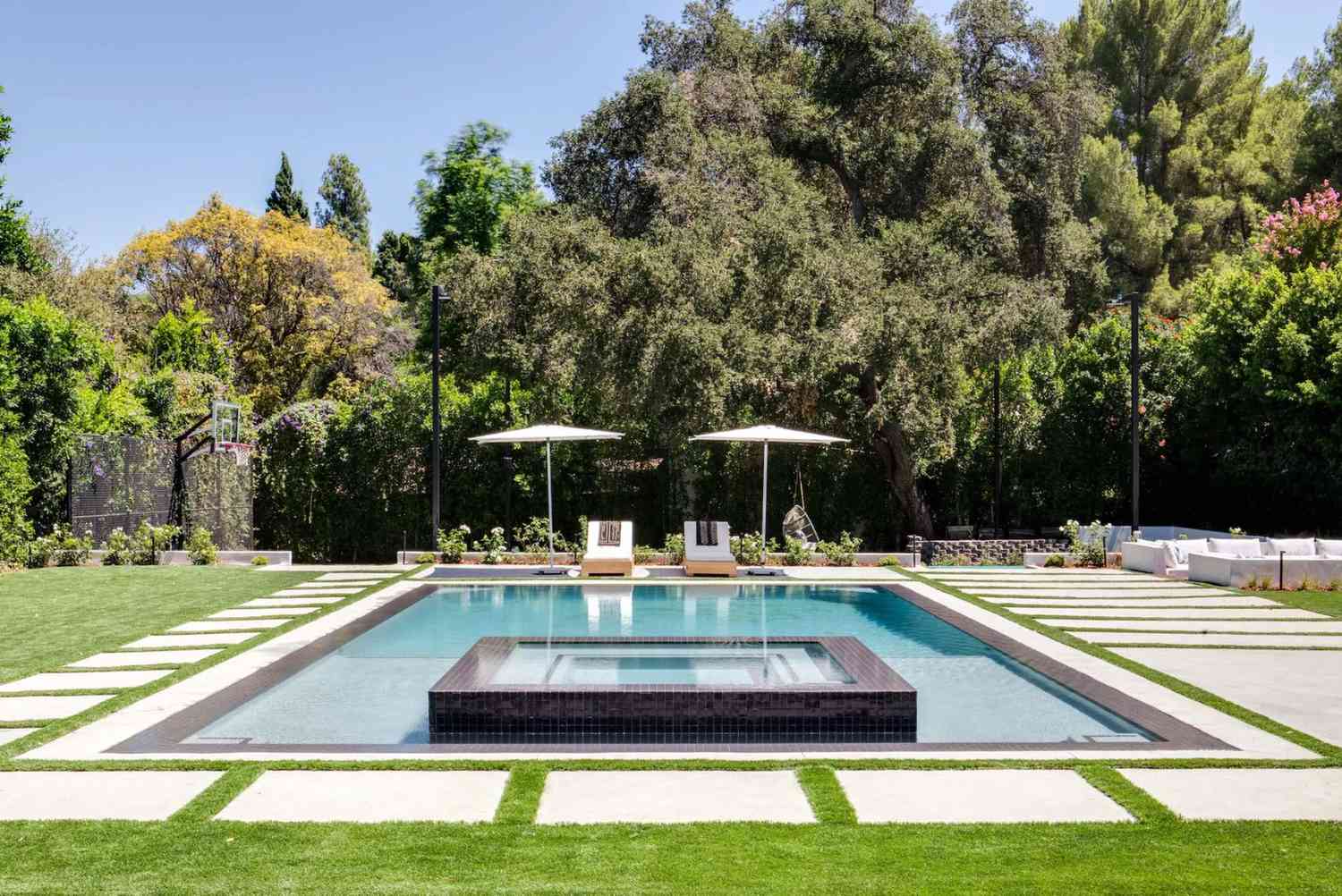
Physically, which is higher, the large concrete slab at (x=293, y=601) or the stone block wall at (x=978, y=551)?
the stone block wall at (x=978, y=551)

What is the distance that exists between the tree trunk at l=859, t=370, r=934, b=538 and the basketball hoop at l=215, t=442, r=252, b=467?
10.8 metres

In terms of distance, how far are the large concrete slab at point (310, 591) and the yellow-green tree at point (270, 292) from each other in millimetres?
16933

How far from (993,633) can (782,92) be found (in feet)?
43.7

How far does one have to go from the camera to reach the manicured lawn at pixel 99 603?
9523mm

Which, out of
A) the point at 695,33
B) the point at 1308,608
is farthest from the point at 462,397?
the point at 1308,608

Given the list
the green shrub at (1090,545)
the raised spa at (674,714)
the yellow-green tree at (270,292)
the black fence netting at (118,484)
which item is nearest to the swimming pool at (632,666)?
the raised spa at (674,714)

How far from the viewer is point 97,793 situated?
17.5 ft

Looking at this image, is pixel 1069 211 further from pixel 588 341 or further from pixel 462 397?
pixel 462 397

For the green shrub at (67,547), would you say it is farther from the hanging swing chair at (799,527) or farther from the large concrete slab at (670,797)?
the large concrete slab at (670,797)

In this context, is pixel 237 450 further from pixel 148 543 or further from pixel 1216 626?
pixel 1216 626

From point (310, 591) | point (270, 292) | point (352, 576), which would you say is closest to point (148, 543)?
point (352, 576)

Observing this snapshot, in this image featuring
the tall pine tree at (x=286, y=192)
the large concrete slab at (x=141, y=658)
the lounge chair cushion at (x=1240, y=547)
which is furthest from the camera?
the tall pine tree at (x=286, y=192)

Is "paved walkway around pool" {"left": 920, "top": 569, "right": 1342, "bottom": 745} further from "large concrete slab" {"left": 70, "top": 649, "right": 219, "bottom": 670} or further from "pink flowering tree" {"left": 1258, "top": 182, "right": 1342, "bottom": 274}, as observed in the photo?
"pink flowering tree" {"left": 1258, "top": 182, "right": 1342, "bottom": 274}

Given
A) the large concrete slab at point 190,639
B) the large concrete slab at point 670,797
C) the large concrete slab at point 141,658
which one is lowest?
the large concrete slab at point 670,797
